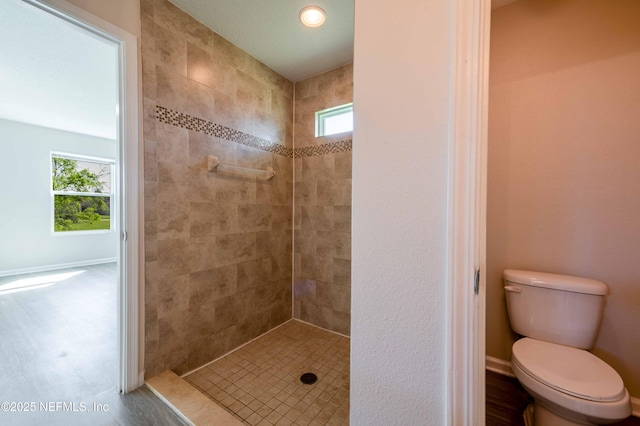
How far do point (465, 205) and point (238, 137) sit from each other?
1.89 m

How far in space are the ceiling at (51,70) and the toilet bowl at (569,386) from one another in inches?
113

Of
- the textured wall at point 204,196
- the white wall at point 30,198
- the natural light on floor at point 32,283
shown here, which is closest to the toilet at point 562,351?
the textured wall at point 204,196

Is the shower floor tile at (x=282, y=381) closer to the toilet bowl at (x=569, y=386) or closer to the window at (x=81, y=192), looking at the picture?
the toilet bowl at (x=569, y=386)

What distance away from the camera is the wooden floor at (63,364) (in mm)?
1299

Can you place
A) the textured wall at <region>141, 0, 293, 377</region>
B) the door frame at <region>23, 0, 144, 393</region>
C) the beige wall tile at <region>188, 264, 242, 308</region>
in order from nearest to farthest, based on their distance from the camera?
the door frame at <region>23, 0, 144, 393</region>
the textured wall at <region>141, 0, 293, 377</region>
the beige wall tile at <region>188, 264, 242, 308</region>

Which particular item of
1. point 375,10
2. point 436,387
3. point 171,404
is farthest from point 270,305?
point 375,10

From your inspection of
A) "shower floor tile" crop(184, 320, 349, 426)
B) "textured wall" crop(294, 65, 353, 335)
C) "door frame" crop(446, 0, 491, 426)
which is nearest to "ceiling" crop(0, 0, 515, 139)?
"textured wall" crop(294, 65, 353, 335)

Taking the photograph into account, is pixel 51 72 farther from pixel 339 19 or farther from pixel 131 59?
pixel 339 19

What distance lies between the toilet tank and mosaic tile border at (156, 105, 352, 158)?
5.37 ft

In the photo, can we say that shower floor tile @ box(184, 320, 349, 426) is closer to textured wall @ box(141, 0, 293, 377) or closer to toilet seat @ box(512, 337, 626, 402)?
textured wall @ box(141, 0, 293, 377)

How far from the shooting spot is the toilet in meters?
0.97

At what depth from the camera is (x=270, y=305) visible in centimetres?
236

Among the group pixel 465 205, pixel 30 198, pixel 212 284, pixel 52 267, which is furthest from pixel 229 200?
pixel 52 267

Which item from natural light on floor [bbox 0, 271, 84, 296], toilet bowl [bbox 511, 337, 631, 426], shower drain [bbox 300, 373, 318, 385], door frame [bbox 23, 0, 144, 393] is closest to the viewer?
toilet bowl [bbox 511, 337, 631, 426]
